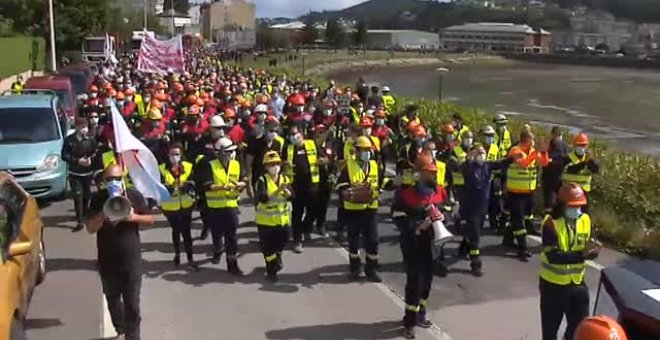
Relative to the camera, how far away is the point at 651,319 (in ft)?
12.5

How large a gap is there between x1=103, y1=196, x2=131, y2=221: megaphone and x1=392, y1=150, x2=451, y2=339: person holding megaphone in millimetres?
2802

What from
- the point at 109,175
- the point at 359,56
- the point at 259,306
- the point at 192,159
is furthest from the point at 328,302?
the point at 359,56

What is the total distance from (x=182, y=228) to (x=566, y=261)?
5311 mm

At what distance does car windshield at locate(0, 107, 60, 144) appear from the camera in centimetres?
1423

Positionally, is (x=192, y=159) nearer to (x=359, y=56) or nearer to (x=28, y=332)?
(x=28, y=332)

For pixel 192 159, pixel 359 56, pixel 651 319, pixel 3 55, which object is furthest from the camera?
pixel 359 56

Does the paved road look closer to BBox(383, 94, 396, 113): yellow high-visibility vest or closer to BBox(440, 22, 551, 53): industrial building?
BBox(383, 94, 396, 113): yellow high-visibility vest

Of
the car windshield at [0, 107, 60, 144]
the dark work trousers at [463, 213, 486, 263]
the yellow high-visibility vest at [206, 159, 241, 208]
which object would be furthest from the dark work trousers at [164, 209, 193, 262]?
the car windshield at [0, 107, 60, 144]

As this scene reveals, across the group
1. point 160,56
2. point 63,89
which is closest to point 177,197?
point 63,89

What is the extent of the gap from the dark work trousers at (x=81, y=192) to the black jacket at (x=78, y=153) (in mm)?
126

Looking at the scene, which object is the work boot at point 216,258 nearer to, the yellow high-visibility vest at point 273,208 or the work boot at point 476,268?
the yellow high-visibility vest at point 273,208

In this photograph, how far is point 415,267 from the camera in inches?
328

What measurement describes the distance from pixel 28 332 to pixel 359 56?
420 feet

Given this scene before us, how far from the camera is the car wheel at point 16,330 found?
22.1ft
